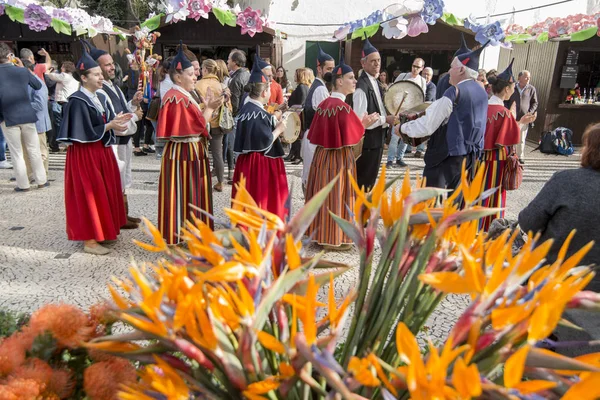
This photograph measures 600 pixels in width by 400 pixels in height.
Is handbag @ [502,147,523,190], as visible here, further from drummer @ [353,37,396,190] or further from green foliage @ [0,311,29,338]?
green foliage @ [0,311,29,338]

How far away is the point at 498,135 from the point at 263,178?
2.02m

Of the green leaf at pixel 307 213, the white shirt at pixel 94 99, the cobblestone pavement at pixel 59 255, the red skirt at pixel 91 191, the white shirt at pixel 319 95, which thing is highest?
the white shirt at pixel 319 95

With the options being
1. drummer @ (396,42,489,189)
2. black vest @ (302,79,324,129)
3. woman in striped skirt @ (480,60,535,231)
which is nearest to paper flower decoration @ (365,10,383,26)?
black vest @ (302,79,324,129)

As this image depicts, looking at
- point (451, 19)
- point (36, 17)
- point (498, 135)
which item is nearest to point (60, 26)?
point (36, 17)

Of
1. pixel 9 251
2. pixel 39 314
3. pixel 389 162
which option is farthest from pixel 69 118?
pixel 389 162

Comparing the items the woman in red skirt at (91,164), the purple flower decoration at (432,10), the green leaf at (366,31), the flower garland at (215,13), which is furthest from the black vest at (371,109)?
the flower garland at (215,13)

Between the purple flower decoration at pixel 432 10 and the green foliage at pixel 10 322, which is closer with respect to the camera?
the green foliage at pixel 10 322

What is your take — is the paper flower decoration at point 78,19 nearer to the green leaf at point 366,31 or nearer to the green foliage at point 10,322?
the green leaf at point 366,31

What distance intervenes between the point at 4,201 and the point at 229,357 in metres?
5.73

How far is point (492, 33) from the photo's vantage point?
754 cm

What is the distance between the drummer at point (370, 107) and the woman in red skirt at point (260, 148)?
84 cm

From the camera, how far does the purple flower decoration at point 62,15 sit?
904 centimetres

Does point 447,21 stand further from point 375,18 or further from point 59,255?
point 59,255

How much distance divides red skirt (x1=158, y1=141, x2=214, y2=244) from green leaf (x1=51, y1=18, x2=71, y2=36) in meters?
7.23
